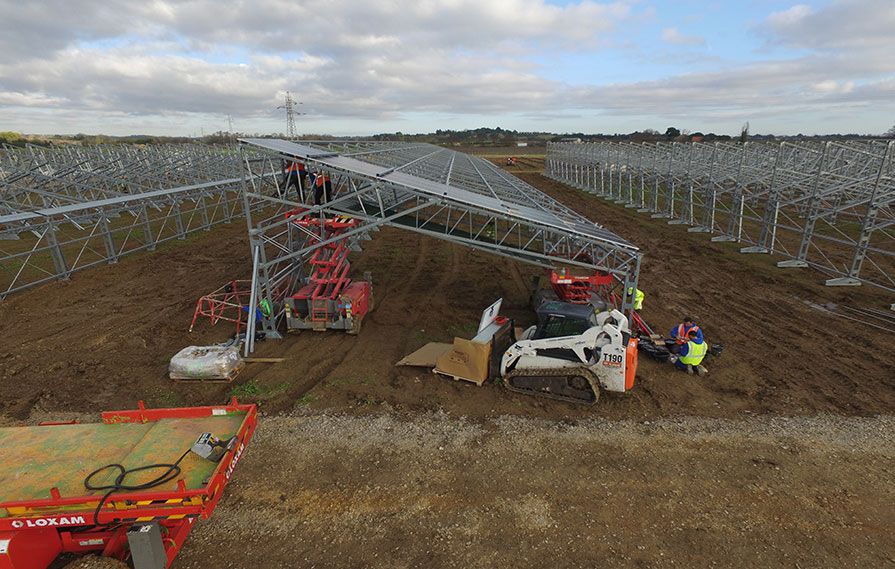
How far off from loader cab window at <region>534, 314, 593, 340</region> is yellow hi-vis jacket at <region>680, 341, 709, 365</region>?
2549 millimetres

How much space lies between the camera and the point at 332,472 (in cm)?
709

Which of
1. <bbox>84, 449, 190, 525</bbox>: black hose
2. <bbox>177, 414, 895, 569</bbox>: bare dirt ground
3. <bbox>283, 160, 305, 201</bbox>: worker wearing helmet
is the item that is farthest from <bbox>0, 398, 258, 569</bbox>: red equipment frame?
<bbox>283, 160, 305, 201</bbox>: worker wearing helmet

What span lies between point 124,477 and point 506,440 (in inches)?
220

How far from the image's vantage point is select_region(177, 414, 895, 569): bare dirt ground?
18.6 ft

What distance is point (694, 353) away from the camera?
9.95 metres

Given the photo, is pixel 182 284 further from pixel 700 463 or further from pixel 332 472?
pixel 700 463

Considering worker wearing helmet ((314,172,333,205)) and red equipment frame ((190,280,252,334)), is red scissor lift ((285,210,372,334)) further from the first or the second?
red equipment frame ((190,280,252,334))

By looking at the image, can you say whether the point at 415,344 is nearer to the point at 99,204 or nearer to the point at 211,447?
the point at 211,447

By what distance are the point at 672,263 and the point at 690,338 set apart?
10.6 metres

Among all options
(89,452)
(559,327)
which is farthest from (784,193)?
(89,452)

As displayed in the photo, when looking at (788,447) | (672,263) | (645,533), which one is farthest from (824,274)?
(645,533)

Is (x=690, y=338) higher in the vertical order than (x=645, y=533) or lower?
higher

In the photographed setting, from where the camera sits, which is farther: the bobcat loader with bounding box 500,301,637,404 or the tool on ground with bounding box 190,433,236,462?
the bobcat loader with bounding box 500,301,637,404

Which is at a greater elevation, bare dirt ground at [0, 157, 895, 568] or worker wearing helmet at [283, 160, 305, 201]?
worker wearing helmet at [283, 160, 305, 201]
